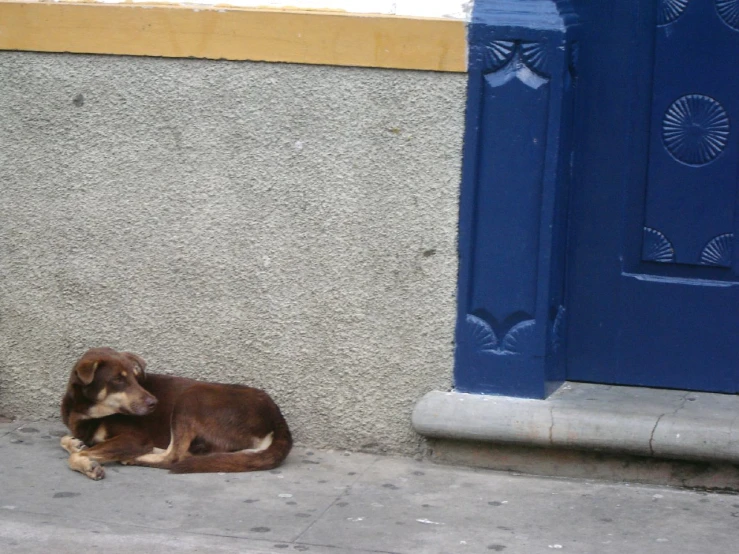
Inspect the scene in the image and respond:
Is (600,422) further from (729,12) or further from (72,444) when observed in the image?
(72,444)

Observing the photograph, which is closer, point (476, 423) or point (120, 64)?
point (476, 423)

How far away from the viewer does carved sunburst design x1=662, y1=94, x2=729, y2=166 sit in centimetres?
494

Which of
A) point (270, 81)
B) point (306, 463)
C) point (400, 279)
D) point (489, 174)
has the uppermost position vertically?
point (270, 81)

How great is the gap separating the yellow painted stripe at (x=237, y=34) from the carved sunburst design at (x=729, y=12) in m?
1.11

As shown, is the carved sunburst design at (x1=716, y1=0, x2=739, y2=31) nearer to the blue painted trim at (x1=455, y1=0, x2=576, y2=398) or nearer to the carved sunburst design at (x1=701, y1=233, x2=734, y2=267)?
the blue painted trim at (x1=455, y1=0, x2=576, y2=398)

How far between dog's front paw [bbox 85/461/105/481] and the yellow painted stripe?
1.84m

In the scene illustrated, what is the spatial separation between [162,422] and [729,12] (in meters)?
3.03

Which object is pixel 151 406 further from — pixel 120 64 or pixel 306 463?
pixel 120 64

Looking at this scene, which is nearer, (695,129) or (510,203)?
(510,203)

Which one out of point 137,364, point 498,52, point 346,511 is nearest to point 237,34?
point 498,52

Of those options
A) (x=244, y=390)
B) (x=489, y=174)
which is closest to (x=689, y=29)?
(x=489, y=174)

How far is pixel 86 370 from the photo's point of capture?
4.87m

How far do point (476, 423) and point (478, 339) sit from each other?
0.37m

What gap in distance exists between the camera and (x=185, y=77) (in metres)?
Result: 5.13
